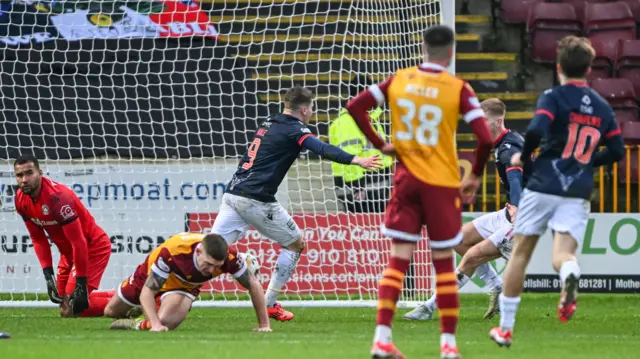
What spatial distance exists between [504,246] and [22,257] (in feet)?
18.5

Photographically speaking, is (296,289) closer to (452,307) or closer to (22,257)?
(22,257)

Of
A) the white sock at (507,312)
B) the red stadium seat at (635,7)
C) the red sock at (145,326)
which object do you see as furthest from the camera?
the red stadium seat at (635,7)

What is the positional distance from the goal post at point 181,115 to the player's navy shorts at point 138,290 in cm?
210

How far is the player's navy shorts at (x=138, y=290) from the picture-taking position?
8680 mm

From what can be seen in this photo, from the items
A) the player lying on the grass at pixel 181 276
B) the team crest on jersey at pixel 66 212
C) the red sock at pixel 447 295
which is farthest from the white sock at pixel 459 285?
the red sock at pixel 447 295

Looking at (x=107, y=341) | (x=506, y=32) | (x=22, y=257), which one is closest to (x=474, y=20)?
(x=506, y=32)

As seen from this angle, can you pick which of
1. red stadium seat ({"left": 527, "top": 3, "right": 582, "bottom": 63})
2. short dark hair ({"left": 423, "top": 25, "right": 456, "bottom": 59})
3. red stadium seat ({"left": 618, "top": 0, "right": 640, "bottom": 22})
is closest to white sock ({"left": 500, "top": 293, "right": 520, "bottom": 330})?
short dark hair ({"left": 423, "top": 25, "right": 456, "bottom": 59})

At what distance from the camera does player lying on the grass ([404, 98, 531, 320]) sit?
895 cm

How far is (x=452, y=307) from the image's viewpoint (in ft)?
20.3

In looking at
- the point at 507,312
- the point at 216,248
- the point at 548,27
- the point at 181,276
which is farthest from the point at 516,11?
the point at 507,312

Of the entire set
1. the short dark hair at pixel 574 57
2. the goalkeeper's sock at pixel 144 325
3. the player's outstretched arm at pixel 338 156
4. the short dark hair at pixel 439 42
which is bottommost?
the goalkeeper's sock at pixel 144 325

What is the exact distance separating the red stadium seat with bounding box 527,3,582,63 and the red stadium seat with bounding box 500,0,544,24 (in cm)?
28

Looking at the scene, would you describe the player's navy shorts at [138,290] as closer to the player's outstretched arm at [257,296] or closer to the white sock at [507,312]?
the player's outstretched arm at [257,296]

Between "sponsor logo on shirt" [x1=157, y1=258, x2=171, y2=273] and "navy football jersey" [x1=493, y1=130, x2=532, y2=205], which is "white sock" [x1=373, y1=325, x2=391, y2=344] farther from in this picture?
"navy football jersey" [x1=493, y1=130, x2=532, y2=205]
